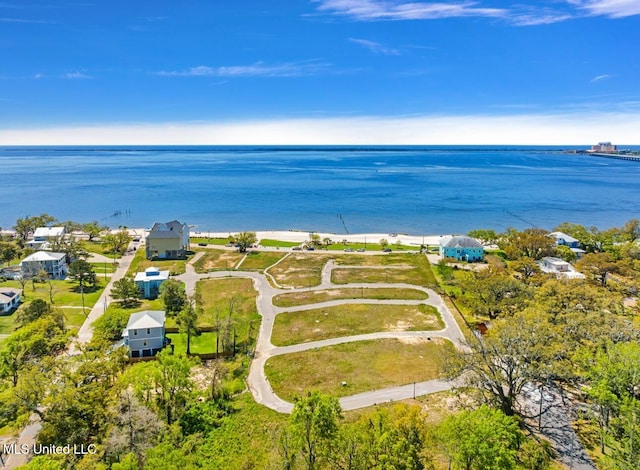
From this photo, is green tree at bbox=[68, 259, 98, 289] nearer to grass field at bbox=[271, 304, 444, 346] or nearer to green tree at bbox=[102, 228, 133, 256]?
green tree at bbox=[102, 228, 133, 256]

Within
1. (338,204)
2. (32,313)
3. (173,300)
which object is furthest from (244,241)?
(338,204)

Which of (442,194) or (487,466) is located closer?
(487,466)

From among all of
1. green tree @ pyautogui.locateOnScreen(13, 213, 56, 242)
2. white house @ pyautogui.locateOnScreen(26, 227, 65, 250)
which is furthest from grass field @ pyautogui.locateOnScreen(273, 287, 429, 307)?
green tree @ pyautogui.locateOnScreen(13, 213, 56, 242)

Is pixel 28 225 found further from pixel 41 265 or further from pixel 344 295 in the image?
pixel 344 295

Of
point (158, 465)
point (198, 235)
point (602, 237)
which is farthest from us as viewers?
point (198, 235)

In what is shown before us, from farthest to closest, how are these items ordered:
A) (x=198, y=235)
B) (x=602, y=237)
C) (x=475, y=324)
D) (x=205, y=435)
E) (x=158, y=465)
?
(x=198, y=235)
(x=602, y=237)
(x=475, y=324)
(x=205, y=435)
(x=158, y=465)

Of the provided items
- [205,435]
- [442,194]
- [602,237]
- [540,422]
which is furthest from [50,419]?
[442,194]

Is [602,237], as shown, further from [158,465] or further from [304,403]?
[158,465]
